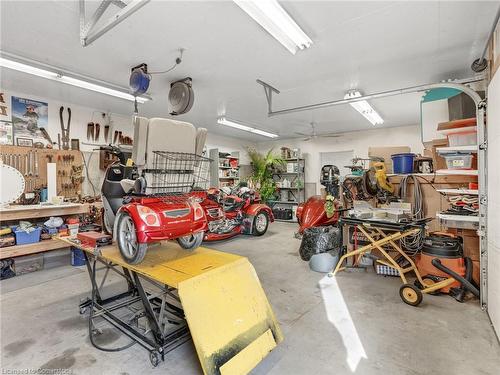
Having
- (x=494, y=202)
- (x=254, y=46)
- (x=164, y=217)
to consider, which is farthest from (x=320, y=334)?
(x=254, y=46)

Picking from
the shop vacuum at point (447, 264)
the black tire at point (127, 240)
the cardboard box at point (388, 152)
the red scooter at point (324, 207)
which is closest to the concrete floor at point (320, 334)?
the shop vacuum at point (447, 264)

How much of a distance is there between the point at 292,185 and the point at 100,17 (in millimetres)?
7687

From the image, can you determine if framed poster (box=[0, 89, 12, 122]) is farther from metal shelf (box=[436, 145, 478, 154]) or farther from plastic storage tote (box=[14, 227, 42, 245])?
metal shelf (box=[436, 145, 478, 154])

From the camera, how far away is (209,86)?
4.34 m

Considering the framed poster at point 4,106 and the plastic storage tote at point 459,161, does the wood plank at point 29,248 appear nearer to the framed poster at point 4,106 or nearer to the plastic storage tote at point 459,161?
the framed poster at point 4,106

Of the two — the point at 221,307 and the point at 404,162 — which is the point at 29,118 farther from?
the point at 404,162

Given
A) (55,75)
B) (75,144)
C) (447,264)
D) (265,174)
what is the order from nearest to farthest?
(447,264) < (55,75) < (75,144) < (265,174)

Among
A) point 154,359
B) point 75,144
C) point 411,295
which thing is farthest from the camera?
point 75,144

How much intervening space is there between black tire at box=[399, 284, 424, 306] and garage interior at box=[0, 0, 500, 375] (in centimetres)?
3

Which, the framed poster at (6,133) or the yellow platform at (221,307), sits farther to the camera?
the framed poster at (6,133)

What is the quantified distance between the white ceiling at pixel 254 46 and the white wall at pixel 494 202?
2.95 feet

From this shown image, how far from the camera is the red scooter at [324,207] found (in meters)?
4.27

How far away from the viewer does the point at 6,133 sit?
14.2ft

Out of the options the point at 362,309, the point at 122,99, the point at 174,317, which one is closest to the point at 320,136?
the point at 122,99
